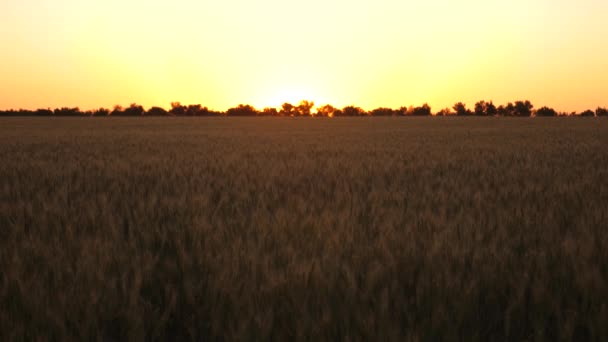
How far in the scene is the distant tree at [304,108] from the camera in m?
90.5

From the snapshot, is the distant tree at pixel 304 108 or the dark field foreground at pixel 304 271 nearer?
the dark field foreground at pixel 304 271

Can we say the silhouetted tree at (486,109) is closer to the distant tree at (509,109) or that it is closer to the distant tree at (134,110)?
the distant tree at (509,109)

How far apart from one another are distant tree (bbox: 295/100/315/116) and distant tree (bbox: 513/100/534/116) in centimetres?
3825

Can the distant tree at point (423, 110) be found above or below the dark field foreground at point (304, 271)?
above

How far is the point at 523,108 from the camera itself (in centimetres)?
7581

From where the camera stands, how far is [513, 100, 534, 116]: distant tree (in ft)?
248

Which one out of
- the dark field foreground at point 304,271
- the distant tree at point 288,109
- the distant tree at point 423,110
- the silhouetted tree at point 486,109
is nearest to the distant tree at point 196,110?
the distant tree at point 288,109

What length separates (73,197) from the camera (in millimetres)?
4258

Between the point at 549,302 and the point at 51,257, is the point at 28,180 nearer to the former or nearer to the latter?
the point at 51,257

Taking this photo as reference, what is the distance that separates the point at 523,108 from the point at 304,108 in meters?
40.3

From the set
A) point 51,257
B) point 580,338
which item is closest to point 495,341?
point 580,338

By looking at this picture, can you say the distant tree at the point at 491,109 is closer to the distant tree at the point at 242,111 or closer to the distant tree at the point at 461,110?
the distant tree at the point at 461,110

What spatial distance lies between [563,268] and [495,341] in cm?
73

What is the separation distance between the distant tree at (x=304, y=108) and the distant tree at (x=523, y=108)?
38250 mm
